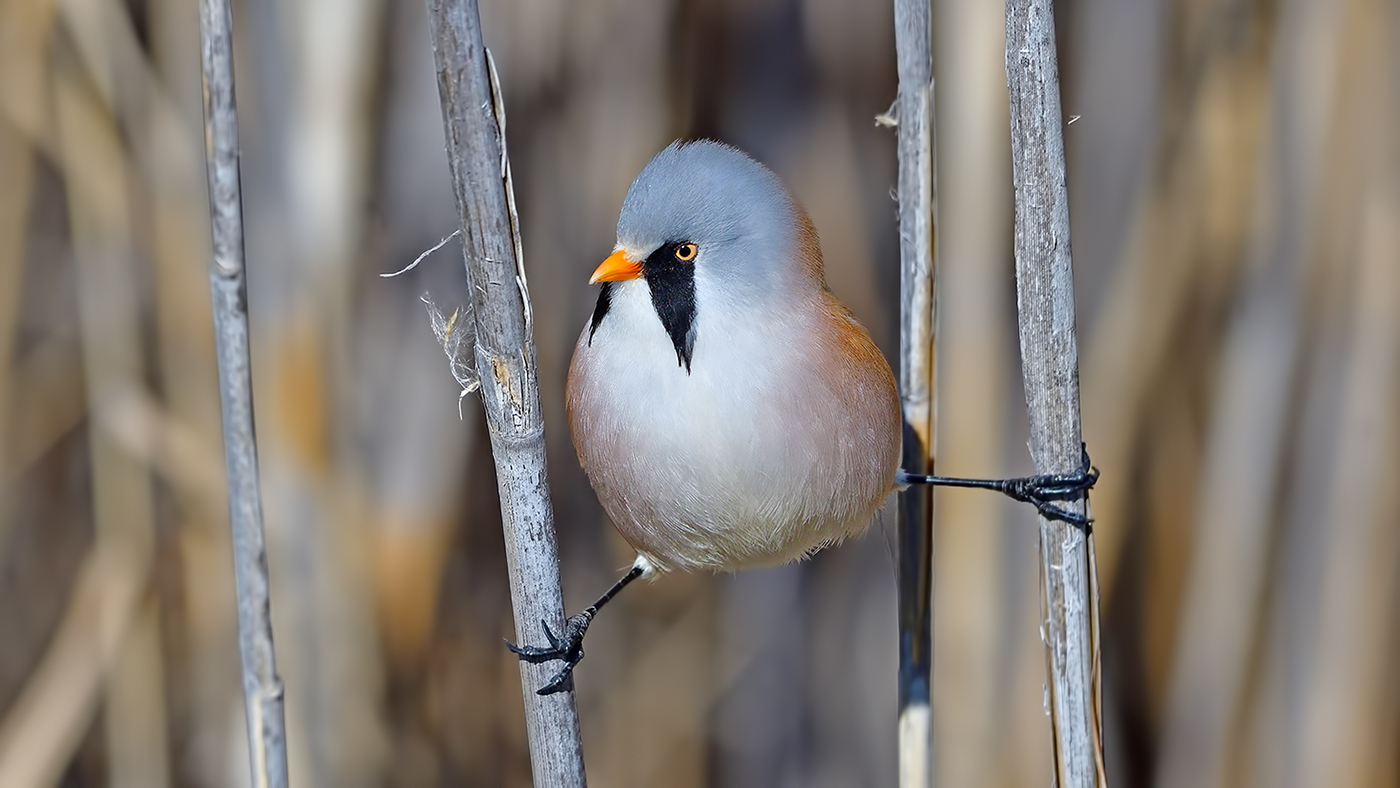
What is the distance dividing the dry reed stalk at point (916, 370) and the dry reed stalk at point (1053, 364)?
0.15m

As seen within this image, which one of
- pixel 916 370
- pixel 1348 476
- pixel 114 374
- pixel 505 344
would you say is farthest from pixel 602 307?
pixel 1348 476

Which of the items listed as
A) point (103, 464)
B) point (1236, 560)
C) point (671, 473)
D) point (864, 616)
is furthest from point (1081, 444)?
point (103, 464)

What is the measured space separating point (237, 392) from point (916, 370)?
27.9 inches

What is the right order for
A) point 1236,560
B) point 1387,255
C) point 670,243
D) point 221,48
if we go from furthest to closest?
point 1236,560, point 1387,255, point 670,243, point 221,48

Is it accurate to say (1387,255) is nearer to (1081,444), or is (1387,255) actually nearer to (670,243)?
(1081,444)

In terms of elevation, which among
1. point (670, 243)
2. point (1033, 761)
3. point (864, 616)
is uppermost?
point (670, 243)

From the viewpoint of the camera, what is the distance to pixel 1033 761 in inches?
63.7

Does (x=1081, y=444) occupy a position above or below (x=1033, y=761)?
above

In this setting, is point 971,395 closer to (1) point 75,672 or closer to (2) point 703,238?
(2) point 703,238

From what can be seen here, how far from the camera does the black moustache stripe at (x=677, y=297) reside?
103 cm

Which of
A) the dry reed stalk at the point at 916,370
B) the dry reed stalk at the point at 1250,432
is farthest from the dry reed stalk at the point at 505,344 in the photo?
the dry reed stalk at the point at 1250,432

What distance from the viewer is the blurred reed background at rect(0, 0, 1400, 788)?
4.98ft

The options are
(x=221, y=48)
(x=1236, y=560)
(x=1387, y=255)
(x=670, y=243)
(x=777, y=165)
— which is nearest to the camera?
(x=221, y=48)

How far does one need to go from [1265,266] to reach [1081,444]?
0.71 meters
